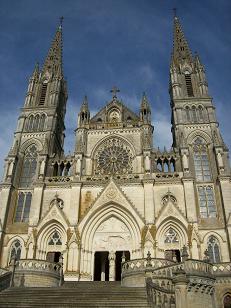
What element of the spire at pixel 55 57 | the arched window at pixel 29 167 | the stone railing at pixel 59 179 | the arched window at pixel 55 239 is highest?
the spire at pixel 55 57

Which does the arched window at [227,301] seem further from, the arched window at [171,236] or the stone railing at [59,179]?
the stone railing at [59,179]

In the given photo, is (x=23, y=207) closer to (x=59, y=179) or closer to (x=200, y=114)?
(x=59, y=179)

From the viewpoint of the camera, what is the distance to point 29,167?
32.6 metres

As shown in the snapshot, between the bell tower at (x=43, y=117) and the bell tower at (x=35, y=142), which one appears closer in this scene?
the bell tower at (x=35, y=142)

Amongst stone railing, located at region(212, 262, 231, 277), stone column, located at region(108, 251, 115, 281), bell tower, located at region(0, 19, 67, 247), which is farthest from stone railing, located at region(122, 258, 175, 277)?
bell tower, located at region(0, 19, 67, 247)

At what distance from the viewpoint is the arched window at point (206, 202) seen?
2800cm

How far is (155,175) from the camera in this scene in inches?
1180

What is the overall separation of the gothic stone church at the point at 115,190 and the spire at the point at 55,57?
257 inches

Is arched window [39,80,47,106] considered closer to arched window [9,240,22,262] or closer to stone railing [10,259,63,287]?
arched window [9,240,22,262]

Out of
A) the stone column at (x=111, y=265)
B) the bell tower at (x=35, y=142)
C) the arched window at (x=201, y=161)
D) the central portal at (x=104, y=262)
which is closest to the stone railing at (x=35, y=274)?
the stone column at (x=111, y=265)

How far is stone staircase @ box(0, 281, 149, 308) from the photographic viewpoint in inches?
603

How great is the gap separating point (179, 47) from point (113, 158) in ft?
66.2

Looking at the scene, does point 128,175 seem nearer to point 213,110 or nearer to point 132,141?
point 132,141

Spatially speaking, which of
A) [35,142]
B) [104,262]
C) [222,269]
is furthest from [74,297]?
[35,142]
